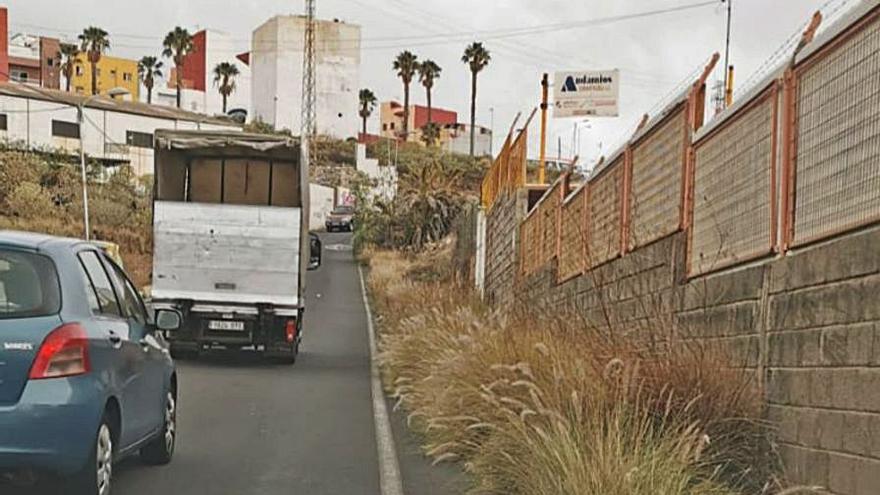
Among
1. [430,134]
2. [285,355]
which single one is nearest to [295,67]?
[430,134]

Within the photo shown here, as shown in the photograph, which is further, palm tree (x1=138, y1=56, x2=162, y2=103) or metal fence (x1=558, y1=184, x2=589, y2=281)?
palm tree (x1=138, y1=56, x2=162, y2=103)

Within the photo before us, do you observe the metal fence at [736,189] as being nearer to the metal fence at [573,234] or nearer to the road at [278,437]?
the road at [278,437]

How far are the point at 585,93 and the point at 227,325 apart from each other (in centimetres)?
1244

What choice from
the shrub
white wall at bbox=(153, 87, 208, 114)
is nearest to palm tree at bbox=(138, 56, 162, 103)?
white wall at bbox=(153, 87, 208, 114)

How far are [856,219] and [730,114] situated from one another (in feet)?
8.18

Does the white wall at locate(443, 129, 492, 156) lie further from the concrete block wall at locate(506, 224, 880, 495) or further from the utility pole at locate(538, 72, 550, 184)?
the concrete block wall at locate(506, 224, 880, 495)

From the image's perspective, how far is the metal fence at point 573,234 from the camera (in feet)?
44.8

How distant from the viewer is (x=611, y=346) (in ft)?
Answer: 26.0

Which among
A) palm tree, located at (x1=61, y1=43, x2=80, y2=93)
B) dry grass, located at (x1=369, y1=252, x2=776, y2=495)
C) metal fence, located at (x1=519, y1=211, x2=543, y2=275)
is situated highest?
palm tree, located at (x1=61, y1=43, x2=80, y2=93)

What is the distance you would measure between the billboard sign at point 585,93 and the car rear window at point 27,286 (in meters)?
20.9

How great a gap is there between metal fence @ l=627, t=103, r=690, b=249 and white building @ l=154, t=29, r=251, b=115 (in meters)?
102

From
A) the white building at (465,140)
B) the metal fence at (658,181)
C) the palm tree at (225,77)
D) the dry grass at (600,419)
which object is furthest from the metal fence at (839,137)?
the palm tree at (225,77)

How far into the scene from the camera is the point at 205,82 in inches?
4446

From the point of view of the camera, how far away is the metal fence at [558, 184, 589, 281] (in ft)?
44.8
